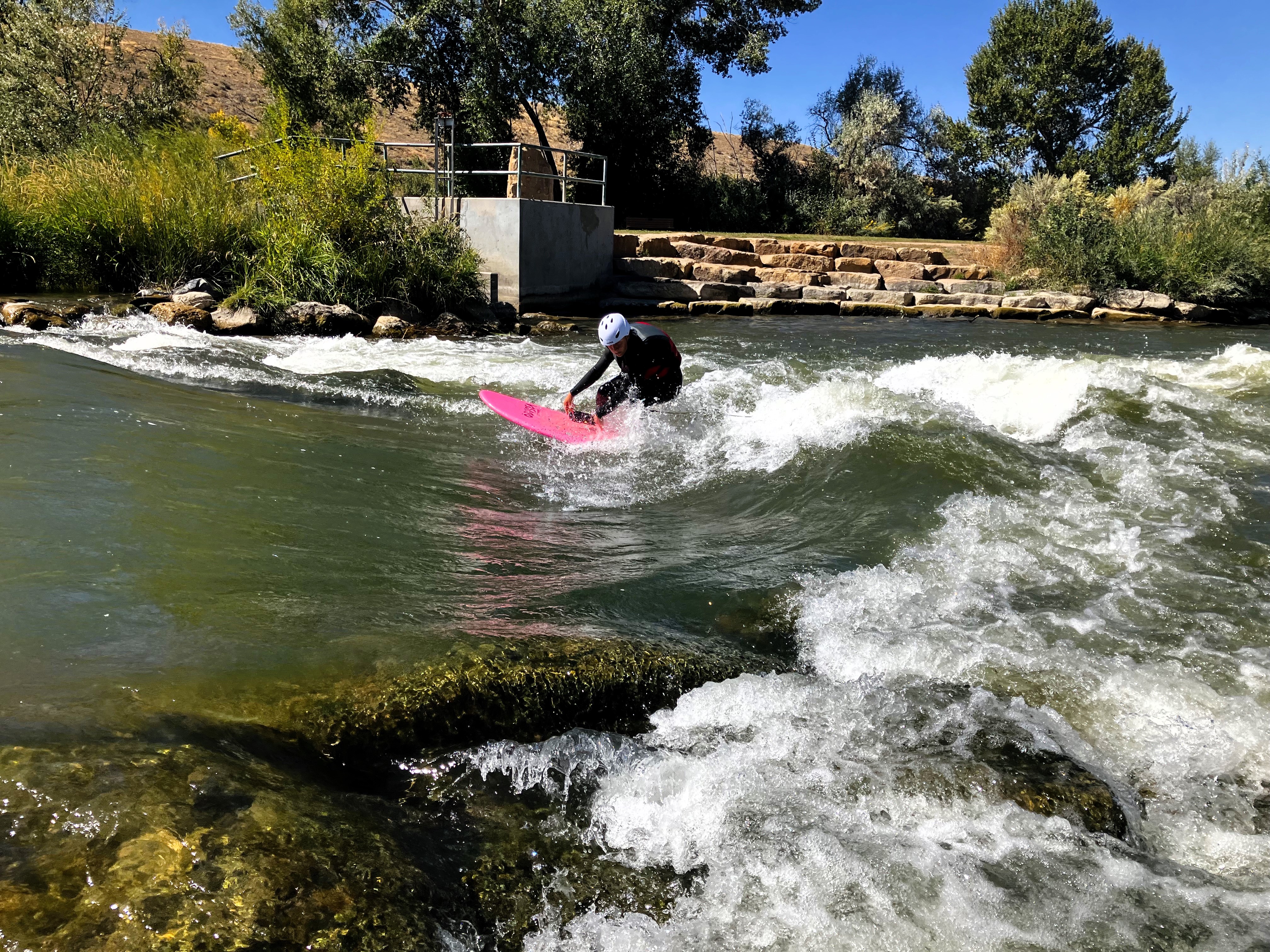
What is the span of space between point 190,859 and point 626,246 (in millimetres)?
18444

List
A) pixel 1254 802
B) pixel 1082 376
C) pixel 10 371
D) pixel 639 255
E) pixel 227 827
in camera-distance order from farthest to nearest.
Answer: pixel 639 255 → pixel 1082 376 → pixel 10 371 → pixel 1254 802 → pixel 227 827

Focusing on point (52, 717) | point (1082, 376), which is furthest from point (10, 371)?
point (1082, 376)

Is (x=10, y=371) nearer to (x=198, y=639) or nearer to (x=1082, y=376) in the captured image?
(x=198, y=639)

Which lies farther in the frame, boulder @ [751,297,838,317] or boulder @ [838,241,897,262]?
boulder @ [838,241,897,262]

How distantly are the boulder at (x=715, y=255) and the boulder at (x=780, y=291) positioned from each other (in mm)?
1234

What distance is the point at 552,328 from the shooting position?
49.0 feet

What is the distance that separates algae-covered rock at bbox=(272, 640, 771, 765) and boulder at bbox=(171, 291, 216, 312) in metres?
10.9

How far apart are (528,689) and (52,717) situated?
1.47m

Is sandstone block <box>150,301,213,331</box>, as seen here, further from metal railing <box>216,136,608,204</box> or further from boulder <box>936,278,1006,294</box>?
boulder <box>936,278,1006,294</box>

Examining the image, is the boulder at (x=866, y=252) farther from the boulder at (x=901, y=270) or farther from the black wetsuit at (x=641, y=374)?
the black wetsuit at (x=641, y=374)

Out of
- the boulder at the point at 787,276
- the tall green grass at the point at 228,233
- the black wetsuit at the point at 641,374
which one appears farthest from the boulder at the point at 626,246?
the black wetsuit at the point at 641,374

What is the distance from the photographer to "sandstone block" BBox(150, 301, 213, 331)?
1180cm

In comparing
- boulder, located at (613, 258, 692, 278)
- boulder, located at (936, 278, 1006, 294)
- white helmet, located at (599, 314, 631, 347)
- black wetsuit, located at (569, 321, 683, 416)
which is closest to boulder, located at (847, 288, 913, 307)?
boulder, located at (936, 278, 1006, 294)

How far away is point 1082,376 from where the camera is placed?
8969 millimetres
